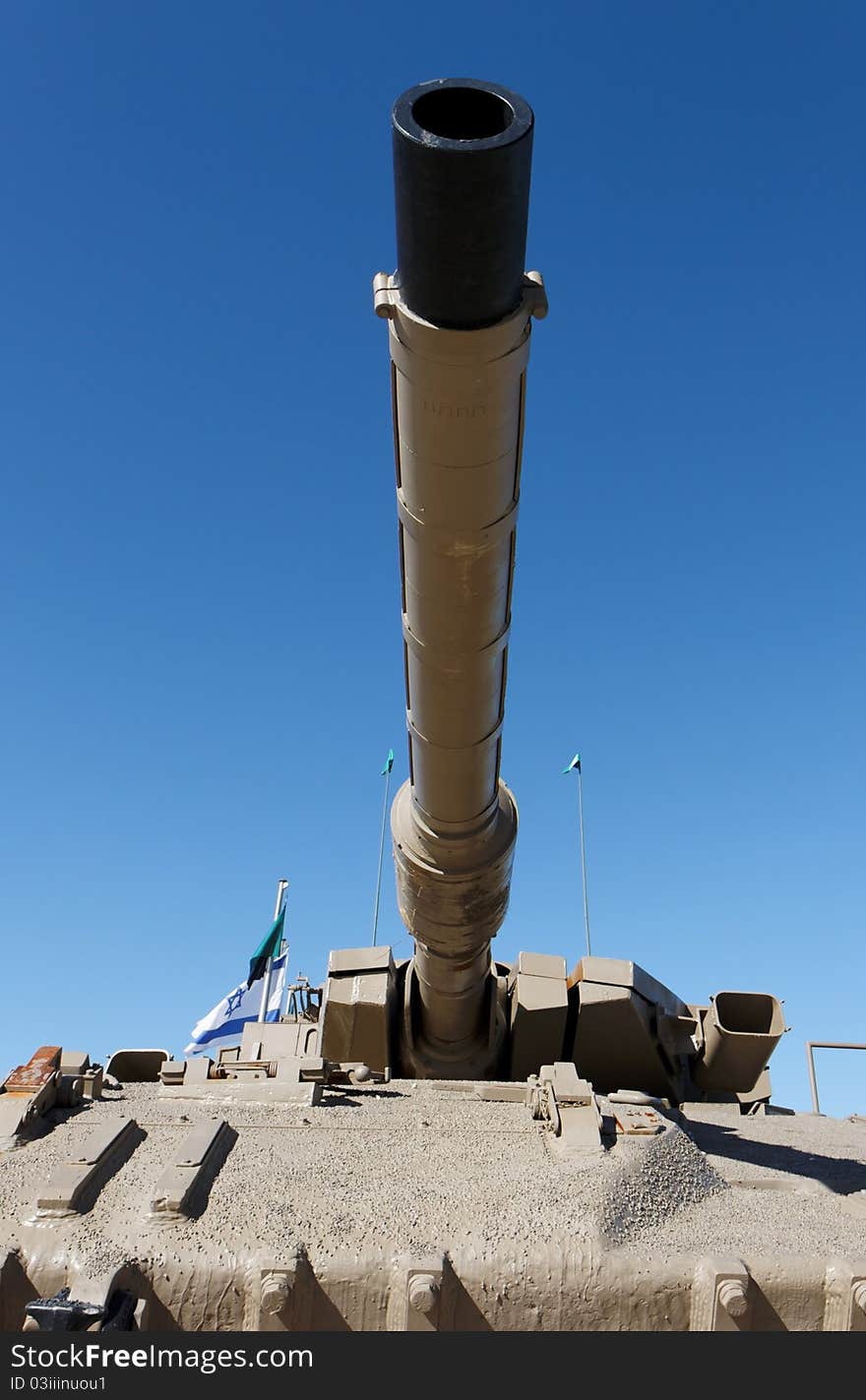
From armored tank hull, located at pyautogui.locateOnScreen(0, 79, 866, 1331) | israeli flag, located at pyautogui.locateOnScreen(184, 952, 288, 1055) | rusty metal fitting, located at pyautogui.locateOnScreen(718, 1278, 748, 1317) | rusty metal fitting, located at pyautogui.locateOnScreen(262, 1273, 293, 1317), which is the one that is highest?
israeli flag, located at pyautogui.locateOnScreen(184, 952, 288, 1055)

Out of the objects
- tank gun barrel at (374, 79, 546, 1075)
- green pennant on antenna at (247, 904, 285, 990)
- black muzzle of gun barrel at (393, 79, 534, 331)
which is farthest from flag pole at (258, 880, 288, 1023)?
black muzzle of gun barrel at (393, 79, 534, 331)

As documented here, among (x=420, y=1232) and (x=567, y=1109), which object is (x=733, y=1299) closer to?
(x=420, y=1232)

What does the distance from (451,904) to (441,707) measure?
79.9 inches

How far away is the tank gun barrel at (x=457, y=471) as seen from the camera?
3.60m

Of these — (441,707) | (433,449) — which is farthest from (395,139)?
(441,707)

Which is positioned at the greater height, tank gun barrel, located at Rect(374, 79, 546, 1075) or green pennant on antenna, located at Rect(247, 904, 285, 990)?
green pennant on antenna, located at Rect(247, 904, 285, 990)

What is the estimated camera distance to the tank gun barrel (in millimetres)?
3602

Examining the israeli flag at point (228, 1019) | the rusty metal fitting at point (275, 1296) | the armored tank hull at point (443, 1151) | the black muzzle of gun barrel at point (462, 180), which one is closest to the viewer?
the black muzzle of gun barrel at point (462, 180)

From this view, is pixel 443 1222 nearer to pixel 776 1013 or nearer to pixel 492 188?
pixel 492 188

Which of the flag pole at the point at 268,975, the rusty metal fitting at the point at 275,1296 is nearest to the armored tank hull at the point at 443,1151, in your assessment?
the rusty metal fitting at the point at 275,1296

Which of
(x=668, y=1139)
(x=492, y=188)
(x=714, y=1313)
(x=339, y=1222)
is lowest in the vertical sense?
(x=714, y=1313)

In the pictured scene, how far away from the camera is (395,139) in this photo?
139 inches

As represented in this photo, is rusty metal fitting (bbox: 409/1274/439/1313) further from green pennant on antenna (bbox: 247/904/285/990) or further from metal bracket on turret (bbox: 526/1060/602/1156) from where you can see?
green pennant on antenna (bbox: 247/904/285/990)

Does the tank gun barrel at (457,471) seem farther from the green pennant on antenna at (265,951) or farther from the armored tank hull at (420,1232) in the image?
the green pennant on antenna at (265,951)
